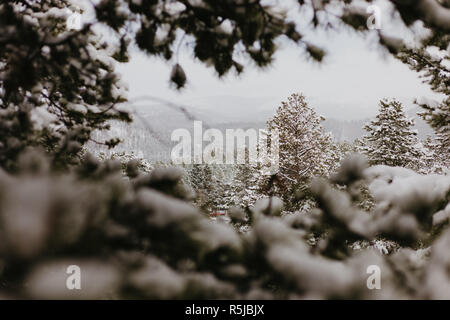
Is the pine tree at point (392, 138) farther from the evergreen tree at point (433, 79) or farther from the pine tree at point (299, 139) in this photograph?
the evergreen tree at point (433, 79)

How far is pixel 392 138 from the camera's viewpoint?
1734 cm

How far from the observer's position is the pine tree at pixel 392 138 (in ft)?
56.3

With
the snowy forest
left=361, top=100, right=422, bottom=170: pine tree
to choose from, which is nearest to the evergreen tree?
the snowy forest

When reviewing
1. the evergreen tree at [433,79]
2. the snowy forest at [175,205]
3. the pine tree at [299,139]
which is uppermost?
the pine tree at [299,139]

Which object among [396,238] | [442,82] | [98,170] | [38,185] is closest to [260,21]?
[98,170]

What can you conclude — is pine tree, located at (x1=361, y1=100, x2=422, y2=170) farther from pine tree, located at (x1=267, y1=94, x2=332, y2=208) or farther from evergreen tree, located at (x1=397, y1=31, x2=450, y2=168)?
evergreen tree, located at (x1=397, y1=31, x2=450, y2=168)

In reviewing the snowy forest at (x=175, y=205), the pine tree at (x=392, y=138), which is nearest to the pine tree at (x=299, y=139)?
the pine tree at (x=392, y=138)

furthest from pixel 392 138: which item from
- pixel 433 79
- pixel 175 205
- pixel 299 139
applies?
pixel 175 205

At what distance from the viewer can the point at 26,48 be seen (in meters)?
Result: 2.33

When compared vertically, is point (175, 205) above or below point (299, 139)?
below

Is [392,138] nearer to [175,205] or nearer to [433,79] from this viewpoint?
[433,79]

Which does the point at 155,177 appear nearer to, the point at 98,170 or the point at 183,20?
the point at 98,170

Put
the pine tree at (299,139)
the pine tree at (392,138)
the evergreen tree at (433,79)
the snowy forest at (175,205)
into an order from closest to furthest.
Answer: the snowy forest at (175,205) → the evergreen tree at (433,79) → the pine tree at (299,139) → the pine tree at (392,138)
